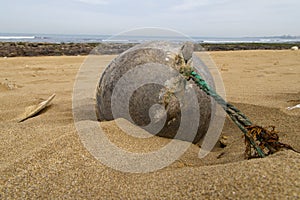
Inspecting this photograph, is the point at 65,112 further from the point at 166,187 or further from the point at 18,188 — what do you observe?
the point at 166,187

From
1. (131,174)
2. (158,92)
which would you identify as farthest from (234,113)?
(131,174)

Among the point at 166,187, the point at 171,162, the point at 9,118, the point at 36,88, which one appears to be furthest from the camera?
the point at 36,88

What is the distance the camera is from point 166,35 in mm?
2496

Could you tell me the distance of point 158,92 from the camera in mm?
2186

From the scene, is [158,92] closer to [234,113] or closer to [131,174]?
[234,113]

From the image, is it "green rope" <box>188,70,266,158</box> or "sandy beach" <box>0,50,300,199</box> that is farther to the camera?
"green rope" <box>188,70,266,158</box>

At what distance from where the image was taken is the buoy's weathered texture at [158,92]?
2186mm

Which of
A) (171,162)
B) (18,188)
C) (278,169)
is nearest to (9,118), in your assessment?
(18,188)

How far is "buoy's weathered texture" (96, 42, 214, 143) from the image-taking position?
7.17 feet

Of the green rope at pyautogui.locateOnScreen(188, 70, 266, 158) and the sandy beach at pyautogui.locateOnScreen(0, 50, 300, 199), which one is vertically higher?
the green rope at pyautogui.locateOnScreen(188, 70, 266, 158)

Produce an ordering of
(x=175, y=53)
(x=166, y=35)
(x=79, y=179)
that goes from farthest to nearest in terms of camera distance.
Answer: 1. (x=166, y=35)
2. (x=175, y=53)
3. (x=79, y=179)

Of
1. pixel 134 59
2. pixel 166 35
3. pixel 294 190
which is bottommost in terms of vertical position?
pixel 294 190

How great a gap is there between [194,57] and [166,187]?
1.38 metres

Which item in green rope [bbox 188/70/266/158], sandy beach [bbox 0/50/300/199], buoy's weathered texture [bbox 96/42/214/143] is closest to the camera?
sandy beach [bbox 0/50/300/199]
